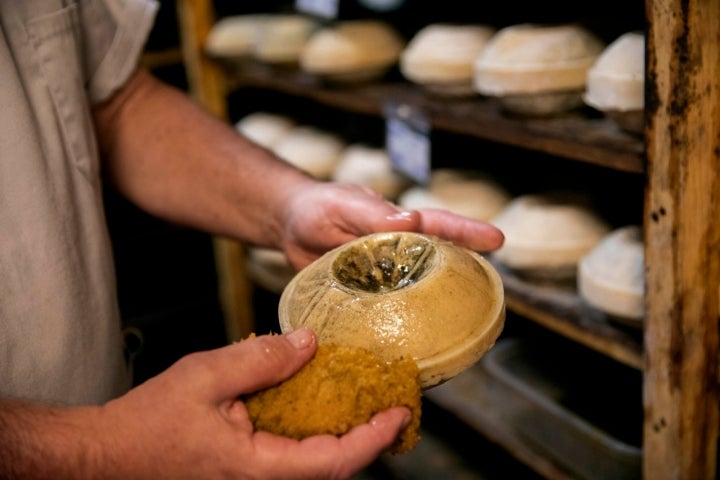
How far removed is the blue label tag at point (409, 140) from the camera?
1.97 metres

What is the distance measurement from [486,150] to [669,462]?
126cm

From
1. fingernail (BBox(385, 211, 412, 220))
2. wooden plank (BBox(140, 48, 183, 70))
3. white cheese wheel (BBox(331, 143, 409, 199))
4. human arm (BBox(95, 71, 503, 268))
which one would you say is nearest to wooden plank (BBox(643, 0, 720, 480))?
fingernail (BBox(385, 211, 412, 220))

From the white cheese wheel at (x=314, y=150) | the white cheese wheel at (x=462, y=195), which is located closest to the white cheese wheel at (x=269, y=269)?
the white cheese wheel at (x=314, y=150)

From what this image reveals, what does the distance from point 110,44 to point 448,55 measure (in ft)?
2.89

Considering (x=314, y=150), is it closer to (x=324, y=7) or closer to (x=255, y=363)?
(x=324, y=7)

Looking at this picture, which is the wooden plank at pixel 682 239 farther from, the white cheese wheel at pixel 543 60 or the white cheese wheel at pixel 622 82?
the white cheese wheel at pixel 543 60

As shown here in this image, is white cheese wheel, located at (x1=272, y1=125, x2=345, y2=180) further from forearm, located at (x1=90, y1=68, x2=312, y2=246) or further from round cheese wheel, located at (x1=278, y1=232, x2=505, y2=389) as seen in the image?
round cheese wheel, located at (x1=278, y1=232, x2=505, y2=389)

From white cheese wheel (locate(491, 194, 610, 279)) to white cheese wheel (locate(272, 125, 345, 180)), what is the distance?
0.98 m

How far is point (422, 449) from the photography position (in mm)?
2514

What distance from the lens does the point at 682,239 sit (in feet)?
4.23

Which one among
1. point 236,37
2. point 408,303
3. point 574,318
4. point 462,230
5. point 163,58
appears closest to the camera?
point 408,303

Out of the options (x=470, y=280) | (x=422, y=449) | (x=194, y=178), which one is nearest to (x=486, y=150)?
(x=422, y=449)

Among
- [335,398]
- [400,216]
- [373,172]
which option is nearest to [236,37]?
[373,172]

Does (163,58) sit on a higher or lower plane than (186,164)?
lower
